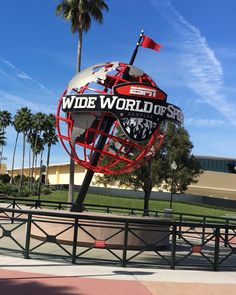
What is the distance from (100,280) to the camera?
9055mm

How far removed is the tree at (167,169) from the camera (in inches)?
1673

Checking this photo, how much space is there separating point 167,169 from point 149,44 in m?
A: 27.3

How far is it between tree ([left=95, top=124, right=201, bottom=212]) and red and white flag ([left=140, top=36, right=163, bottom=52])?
2541 cm

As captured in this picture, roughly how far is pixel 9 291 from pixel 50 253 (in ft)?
14.0

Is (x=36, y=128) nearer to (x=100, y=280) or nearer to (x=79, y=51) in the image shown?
(x=79, y=51)

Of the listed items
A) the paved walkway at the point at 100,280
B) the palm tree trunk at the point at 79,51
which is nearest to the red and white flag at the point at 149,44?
the paved walkway at the point at 100,280

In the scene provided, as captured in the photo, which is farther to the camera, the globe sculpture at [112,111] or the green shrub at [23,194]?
the green shrub at [23,194]

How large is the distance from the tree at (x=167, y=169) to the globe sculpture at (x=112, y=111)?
86.9ft

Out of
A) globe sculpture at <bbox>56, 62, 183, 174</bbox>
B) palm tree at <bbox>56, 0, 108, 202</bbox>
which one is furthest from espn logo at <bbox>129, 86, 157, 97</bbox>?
palm tree at <bbox>56, 0, 108, 202</bbox>

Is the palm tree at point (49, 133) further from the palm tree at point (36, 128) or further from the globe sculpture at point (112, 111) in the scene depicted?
the globe sculpture at point (112, 111)

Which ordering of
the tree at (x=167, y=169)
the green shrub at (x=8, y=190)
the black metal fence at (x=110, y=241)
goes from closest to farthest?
the black metal fence at (x=110, y=241)
the tree at (x=167, y=169)
the green shrub at (x=8, y=190)

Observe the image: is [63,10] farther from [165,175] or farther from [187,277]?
[187,277]

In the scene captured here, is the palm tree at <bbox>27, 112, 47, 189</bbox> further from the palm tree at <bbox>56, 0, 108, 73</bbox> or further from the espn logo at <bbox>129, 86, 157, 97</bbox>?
the espn logo at <bbox>129, 86, 157, 97</bbox>

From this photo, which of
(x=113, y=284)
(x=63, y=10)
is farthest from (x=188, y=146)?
(x=113, y=284)
